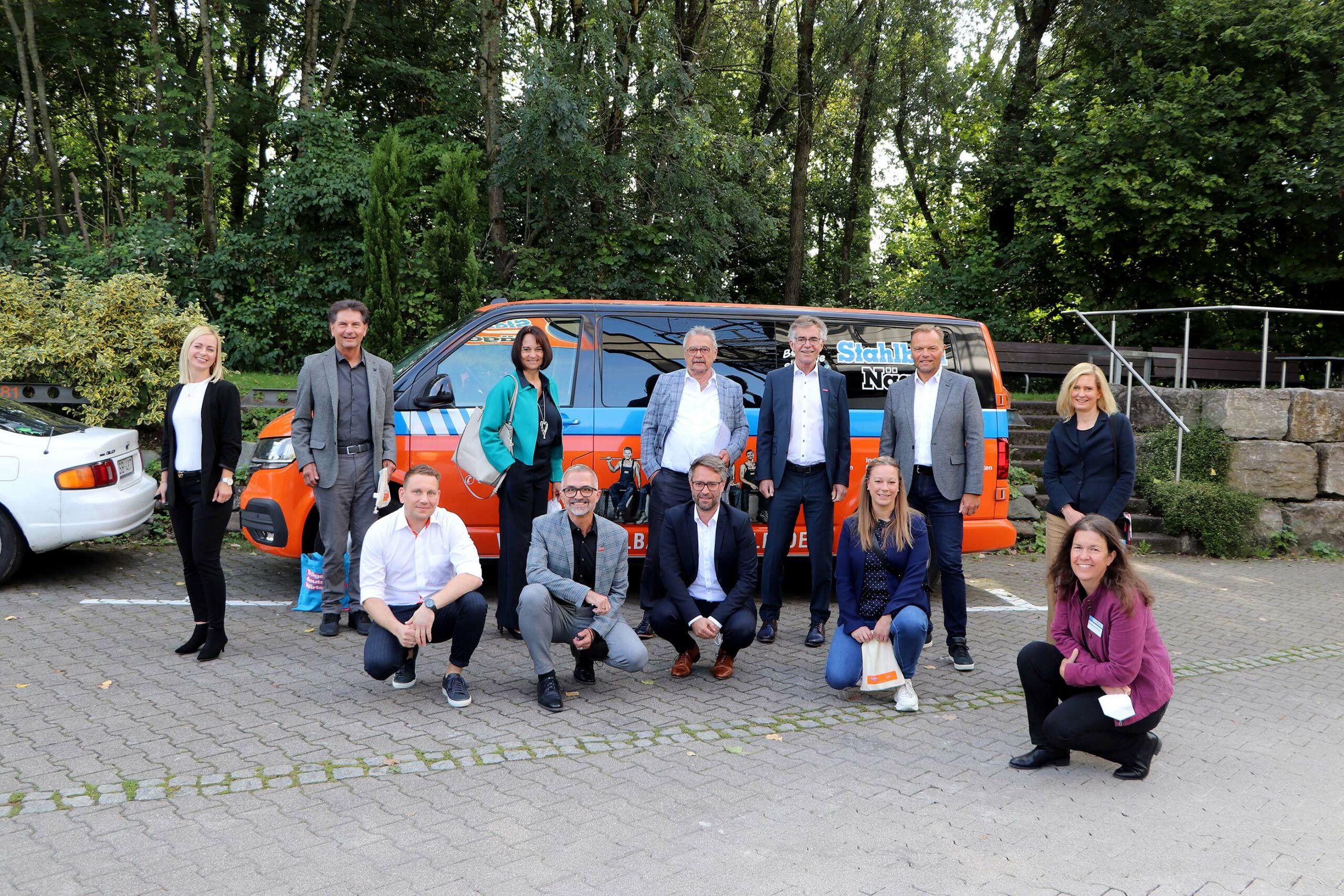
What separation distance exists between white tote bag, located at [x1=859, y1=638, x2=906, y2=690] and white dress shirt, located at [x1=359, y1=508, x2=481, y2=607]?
79.7 inches

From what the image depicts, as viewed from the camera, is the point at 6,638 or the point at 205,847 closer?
the point at 205,847

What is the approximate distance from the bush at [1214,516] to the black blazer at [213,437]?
8.88 meters

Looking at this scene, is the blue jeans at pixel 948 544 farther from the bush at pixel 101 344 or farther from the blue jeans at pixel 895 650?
the bush at pixel 101 344

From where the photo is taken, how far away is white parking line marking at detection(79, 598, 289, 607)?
6.75 meters

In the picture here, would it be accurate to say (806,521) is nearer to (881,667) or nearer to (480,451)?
(881,667)

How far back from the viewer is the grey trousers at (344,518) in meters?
5.98

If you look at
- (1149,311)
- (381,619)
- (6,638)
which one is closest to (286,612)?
(6,638)

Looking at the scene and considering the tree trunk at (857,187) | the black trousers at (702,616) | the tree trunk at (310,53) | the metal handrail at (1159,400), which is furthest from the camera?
the tree trunk at (857,187)

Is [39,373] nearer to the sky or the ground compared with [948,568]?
nearer to the sky

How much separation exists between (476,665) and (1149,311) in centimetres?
855

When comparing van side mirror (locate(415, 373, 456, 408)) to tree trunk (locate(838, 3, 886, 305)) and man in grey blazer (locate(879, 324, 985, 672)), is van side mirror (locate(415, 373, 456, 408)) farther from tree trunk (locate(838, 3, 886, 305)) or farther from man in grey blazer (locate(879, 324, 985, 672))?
tree trunk (locate(838, 3, 886, 305))

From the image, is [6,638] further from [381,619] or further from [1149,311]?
[1149,311]

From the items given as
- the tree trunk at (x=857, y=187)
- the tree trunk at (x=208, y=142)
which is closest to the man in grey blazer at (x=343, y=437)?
the tree trunk at (x=208, y=142)

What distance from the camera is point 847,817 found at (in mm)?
3762
